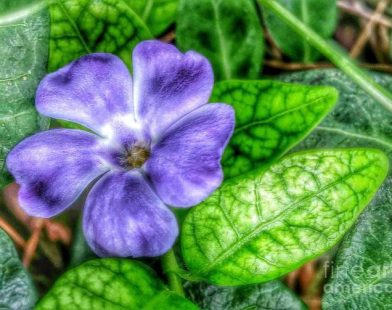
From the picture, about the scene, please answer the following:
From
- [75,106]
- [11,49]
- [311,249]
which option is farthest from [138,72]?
[311,249]

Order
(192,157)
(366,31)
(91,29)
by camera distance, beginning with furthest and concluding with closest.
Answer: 1. (366,31)
2. (91,29)
3. (192,157)

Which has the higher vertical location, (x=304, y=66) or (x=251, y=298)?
(x=304, y=66)

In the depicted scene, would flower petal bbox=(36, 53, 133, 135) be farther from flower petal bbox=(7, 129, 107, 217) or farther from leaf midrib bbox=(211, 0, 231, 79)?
leaf midrib bbox=(211, 0, 231, 79)

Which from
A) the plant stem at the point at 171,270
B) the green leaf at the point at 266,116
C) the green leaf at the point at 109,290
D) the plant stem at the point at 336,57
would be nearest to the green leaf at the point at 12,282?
the green leaf at the point at 109,290

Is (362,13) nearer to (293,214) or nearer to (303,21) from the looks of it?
(303,21)

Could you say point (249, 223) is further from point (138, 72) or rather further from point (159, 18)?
point (159, 18)

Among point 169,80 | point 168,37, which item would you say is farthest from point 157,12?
point 169,80

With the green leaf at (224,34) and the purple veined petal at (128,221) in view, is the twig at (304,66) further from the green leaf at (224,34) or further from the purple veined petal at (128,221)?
the purple veined petal at (128,221)
